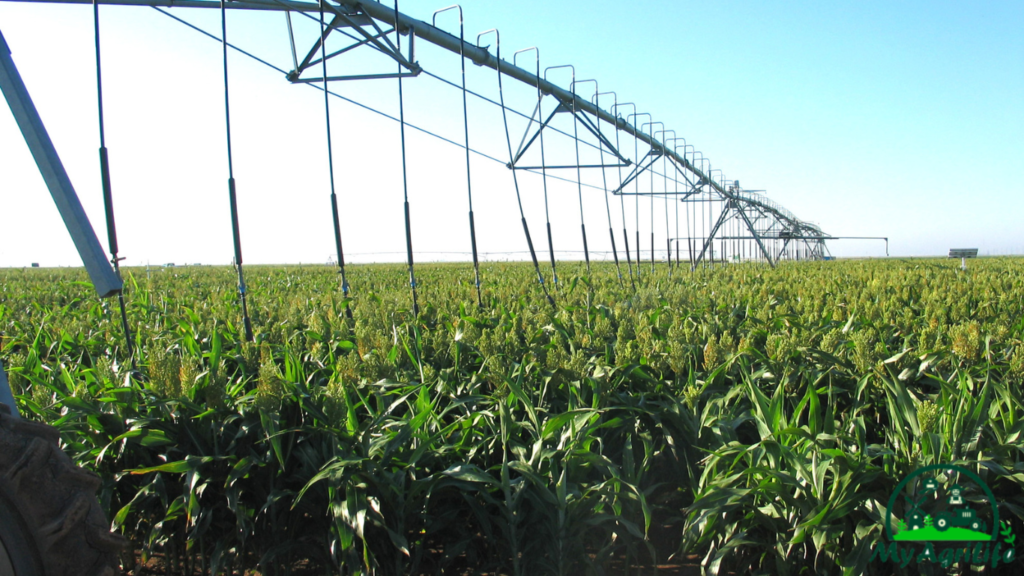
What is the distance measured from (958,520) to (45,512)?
2692mm

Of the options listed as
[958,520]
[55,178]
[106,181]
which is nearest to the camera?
[55,178]

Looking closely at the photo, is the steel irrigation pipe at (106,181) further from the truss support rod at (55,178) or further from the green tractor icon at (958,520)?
the green tractor icon at (958,520)

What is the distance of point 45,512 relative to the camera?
1457 millimetres

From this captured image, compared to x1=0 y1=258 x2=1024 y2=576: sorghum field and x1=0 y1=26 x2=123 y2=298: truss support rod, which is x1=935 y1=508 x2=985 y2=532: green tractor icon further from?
x1=0 y1=26 x2=123 y2=298: truss support rod

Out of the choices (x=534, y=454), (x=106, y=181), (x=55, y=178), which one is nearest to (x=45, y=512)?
(x=55, y=178)

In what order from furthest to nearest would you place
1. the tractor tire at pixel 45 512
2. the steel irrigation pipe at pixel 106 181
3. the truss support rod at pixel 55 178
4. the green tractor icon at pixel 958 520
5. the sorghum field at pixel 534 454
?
the steel irrigation pipe at pixel 106 181 → the sorghum field at pixel 534 454 → the green tractor icon at pixel 958 520 → the truss support rod at pixel 55 178 → the tractor tire at pixel 45 512

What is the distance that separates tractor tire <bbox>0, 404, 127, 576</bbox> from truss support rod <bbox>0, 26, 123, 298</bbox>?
1.48 ft

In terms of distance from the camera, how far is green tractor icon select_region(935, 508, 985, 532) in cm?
197

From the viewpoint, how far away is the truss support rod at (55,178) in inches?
70.1

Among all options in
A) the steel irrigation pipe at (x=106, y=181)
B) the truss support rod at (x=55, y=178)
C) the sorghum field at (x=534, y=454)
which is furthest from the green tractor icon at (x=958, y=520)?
the steel irrigation pipe at (x=106, y=181)

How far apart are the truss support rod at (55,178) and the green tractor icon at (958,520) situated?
274cm

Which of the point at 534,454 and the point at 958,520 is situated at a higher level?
the point at 534,454

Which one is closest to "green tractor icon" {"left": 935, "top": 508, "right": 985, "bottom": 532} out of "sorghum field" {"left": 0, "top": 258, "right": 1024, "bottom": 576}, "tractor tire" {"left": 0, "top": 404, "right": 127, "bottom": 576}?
"sorghum field" {"left": 0, "top": 258, "right": 1024, "bottom": 576}

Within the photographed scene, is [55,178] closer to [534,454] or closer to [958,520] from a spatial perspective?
[534,454]
